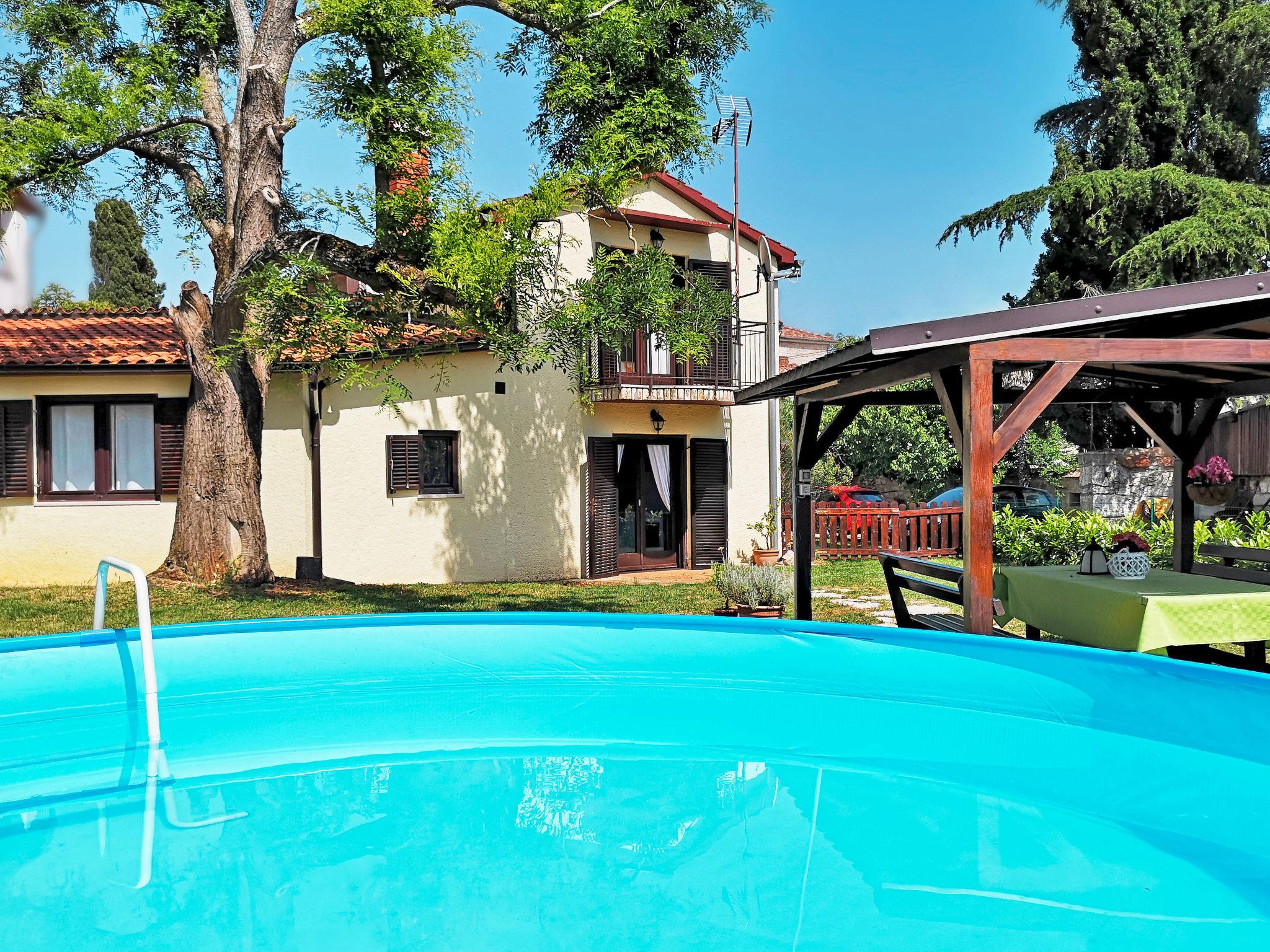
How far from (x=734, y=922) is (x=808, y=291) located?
149 feet

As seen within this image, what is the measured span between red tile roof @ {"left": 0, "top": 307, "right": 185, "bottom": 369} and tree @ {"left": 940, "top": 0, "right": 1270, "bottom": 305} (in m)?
17.8

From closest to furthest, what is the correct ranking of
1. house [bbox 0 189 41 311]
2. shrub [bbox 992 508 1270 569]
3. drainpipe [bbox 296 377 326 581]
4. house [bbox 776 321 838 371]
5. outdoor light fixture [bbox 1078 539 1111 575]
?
1. outdoor light fixture [bbox 1078 539 1111 575]
2. shrub [bbox 992 508 1270 569]
3. house [bbox 0 189 41 311]
4. drainpipe [bbox 296 377 326 581]
5. house [bbox 776 321 838 371]

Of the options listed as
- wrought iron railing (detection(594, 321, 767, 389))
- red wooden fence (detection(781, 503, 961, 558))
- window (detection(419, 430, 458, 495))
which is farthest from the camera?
red wooden fence (detection(781, 503, 961, 558))

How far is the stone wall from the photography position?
69.0 ft

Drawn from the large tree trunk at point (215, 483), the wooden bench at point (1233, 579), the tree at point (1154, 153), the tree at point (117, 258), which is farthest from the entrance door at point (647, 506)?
the tree at point (117, 258)

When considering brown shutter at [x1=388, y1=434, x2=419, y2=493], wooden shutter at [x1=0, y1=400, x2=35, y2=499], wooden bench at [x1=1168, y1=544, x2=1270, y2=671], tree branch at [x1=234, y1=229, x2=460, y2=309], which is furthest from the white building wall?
wooden bench at [x1=1168, y1=544, x2=1270, y2=671]

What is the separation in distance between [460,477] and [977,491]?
11300 mm

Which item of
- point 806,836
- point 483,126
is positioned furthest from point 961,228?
point 806,836

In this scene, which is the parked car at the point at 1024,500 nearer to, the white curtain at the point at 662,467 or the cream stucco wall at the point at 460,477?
the white curtain at the point at 662,467

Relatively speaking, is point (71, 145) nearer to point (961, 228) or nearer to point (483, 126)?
point (483, 126)

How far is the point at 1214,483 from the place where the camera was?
9.12 m

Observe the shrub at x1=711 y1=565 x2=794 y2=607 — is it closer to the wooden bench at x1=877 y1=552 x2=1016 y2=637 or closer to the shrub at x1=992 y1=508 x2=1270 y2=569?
the wooden bench at x1=877 y1=552 x2=1016 y2=637

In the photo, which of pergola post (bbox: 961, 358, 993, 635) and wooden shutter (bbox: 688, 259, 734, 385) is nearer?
pergola post (bbox: 961, 358, 993, 635)

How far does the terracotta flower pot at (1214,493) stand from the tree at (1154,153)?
1436 cm
